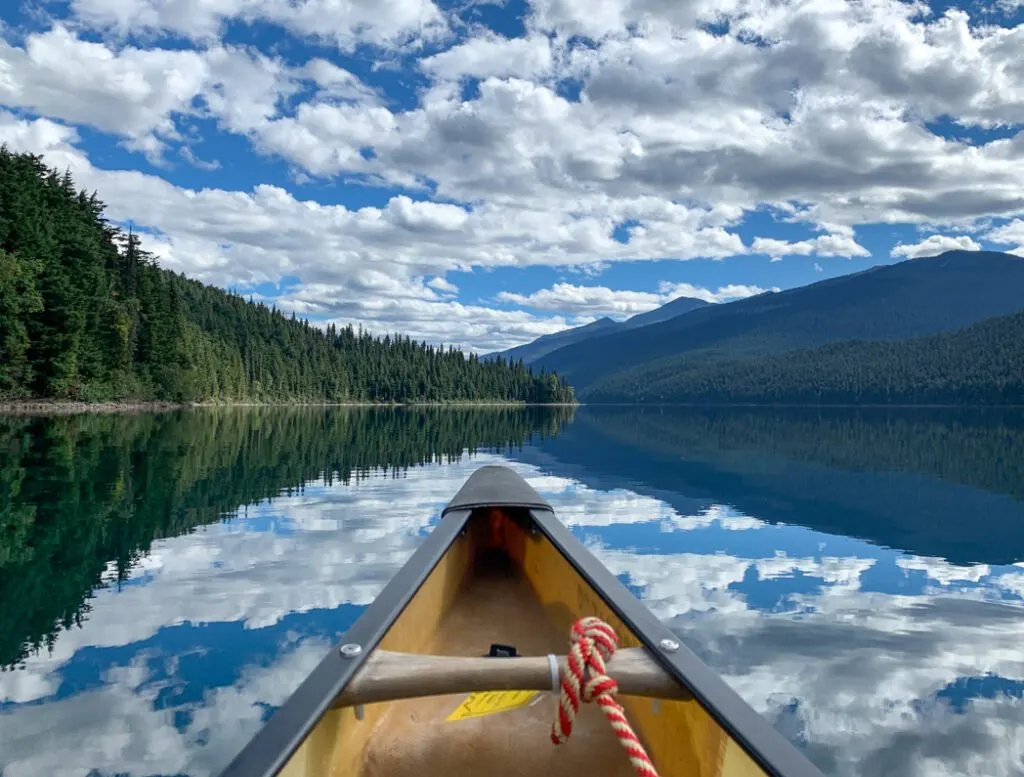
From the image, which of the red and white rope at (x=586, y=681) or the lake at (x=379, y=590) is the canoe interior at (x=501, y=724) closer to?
the red and white rope at (x=586, y=681)

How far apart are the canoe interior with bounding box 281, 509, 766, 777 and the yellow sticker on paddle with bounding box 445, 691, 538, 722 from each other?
5 cm

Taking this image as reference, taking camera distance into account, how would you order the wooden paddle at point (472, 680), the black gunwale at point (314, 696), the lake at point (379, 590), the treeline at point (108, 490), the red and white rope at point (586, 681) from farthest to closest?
the treeline at point (108, 490), the lake at point (379, 590), the wooden paddle at point (472, 680), the red and white rope at point (586, 681), the black gunwale at point (314, 696)

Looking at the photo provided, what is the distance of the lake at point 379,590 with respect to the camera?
565 centimetres

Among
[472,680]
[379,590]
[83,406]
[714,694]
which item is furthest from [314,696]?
[83,406]

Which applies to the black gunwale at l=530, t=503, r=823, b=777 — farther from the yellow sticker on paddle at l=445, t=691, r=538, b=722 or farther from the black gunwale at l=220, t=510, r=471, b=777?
the black gunwale at l=220, t=510, r=471, b=777

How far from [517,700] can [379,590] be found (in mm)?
5533

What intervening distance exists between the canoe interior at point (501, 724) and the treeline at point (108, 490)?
4460mm

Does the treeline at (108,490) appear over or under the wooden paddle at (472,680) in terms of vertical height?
under

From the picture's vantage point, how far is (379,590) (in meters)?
9.87

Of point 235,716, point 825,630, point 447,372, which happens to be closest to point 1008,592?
point 825,630

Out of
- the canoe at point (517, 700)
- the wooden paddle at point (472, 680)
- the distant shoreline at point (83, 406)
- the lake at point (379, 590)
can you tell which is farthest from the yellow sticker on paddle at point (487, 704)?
the distant shoreline at point (83, 406)

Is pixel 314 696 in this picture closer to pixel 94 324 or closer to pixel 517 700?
pixel 517 700

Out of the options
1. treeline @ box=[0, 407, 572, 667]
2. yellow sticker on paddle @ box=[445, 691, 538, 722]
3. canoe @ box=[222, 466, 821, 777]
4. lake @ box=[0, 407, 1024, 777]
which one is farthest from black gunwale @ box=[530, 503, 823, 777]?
treeline @ box=[0, 407, 572, 667]

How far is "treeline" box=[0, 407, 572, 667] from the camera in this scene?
28.5ft
